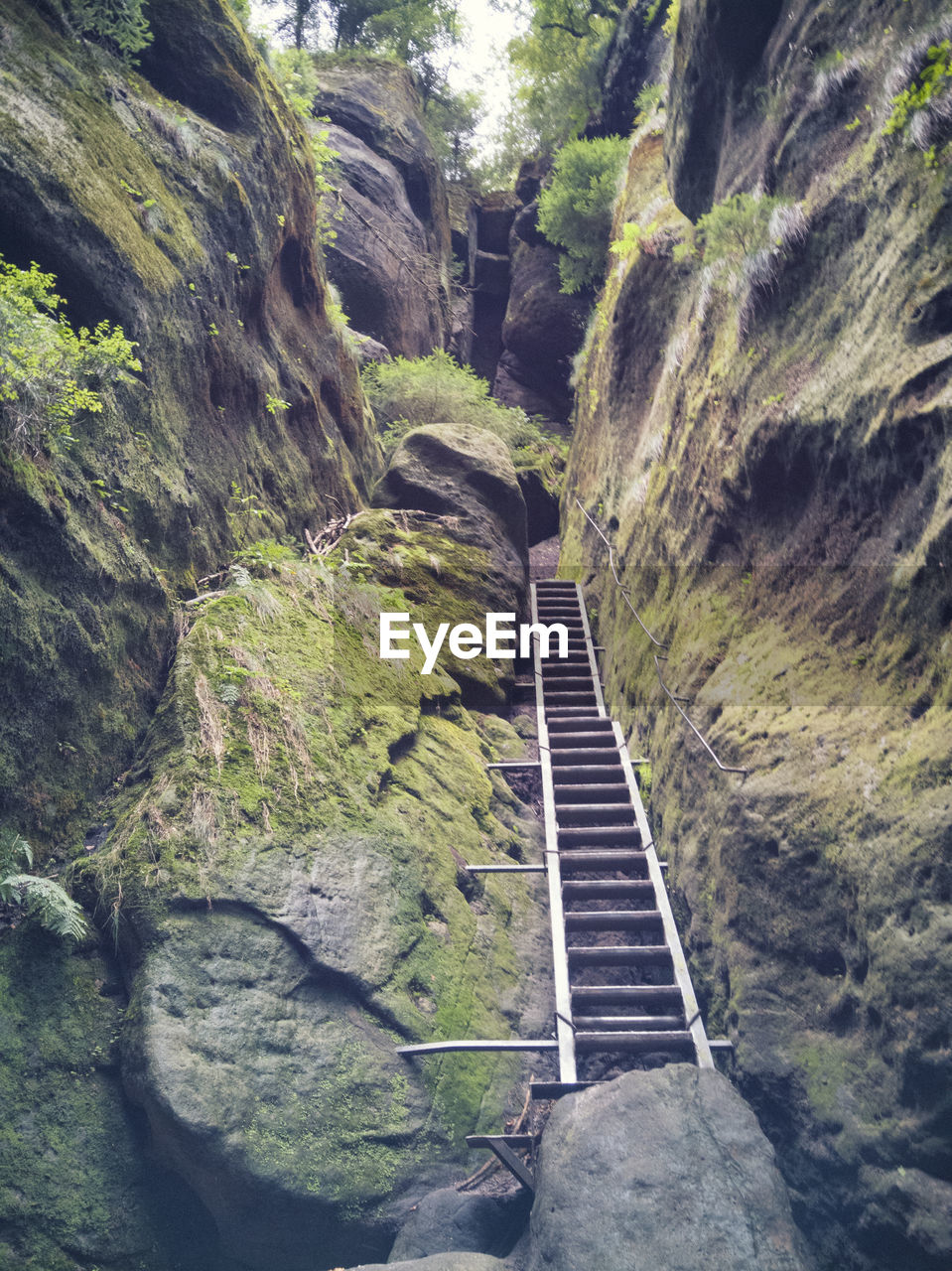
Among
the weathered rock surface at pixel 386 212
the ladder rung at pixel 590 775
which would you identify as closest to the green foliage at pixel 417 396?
the weathered rock surface at pixel 386 212

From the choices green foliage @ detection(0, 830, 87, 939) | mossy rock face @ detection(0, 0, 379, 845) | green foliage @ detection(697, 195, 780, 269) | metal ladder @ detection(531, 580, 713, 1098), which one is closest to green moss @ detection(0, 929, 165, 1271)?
green foliage @ detection(0, 830, 87, 939)

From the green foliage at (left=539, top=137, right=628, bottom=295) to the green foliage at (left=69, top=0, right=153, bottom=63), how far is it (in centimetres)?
1201

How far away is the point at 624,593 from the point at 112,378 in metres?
6.03

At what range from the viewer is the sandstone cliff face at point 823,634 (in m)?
3.31

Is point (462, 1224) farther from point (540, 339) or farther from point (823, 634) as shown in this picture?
point (540, 339)

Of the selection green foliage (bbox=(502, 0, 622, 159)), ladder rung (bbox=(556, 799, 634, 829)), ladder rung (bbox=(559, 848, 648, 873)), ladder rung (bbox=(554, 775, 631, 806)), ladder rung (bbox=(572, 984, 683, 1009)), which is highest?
green foliage (bbox=(502, 0, 622, 159))

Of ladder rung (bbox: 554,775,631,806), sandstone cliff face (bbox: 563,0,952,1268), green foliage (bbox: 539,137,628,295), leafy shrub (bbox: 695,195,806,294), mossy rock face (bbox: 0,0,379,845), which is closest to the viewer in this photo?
sandstone cliff face (bbox: 563,0,952,1268)

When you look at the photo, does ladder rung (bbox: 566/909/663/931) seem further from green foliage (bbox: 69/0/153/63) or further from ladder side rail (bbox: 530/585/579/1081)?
green foliage (bbox: 69/0/153/63)

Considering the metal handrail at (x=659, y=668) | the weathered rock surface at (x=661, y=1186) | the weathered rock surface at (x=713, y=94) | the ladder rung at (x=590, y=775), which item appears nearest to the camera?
the weathered rock surface at (x=661, y=1186)

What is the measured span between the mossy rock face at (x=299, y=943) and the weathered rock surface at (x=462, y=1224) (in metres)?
0.10

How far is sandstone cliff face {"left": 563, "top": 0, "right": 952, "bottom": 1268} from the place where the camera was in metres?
3.31

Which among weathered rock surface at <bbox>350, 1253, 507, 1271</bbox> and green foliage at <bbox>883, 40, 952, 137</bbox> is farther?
green foliage at <bbox>883, 40, 952, 137</bbox>

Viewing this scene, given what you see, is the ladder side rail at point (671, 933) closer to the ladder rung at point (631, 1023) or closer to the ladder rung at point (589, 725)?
the ladder rung at point (631, 1023)

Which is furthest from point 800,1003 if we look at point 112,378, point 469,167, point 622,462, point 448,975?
point 469,167
